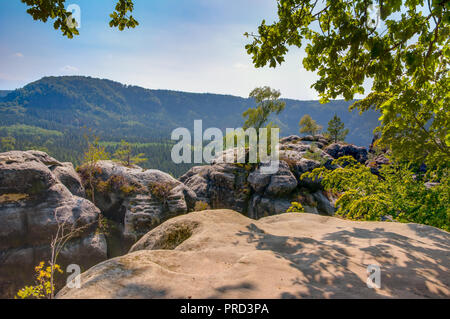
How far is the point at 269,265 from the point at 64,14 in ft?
20.6

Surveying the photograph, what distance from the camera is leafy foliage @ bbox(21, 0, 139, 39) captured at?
4.38 meters

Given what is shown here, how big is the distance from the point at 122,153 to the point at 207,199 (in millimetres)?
10092

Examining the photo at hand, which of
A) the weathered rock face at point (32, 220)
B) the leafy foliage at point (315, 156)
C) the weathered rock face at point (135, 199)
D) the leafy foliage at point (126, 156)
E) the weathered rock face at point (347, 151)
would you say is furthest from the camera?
the weathered rock face at point (347, 151)

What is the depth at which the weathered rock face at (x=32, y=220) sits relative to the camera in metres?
12.6

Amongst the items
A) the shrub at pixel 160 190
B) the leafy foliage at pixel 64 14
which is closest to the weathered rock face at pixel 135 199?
the shrub at pixel 160 190

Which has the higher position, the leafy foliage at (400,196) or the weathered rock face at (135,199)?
the leafy foliage at (400,196)

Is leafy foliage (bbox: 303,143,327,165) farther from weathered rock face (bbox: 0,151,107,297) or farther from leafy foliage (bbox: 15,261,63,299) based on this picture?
leafy foliage (bbox: 15,261,63,299)

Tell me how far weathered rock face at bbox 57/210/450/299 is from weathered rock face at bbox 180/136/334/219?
17118mm

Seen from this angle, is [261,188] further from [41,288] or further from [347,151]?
[347,151]

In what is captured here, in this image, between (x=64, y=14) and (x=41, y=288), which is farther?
(x=41, y=288)

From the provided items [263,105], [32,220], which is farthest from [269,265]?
[263,105]

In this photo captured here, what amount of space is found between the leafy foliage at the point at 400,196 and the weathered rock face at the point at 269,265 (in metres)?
1.53

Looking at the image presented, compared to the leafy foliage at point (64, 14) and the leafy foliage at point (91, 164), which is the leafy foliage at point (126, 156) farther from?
the leafy foliage at point (64, 14)

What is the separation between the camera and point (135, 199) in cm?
1819
